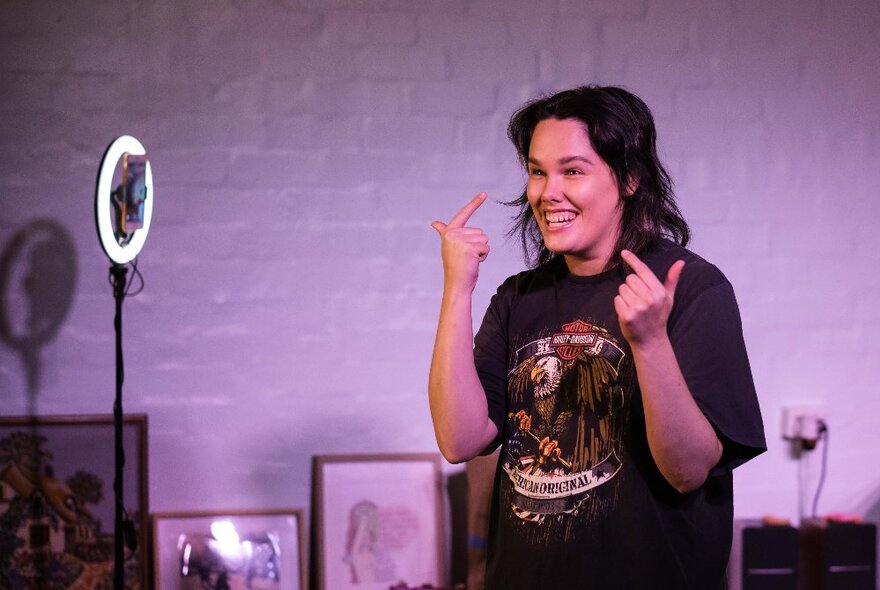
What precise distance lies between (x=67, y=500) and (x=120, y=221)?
2.79 ft

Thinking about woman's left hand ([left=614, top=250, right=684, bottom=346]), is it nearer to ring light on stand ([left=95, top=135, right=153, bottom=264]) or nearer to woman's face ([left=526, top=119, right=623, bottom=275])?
woman's face ([left=526, top=119, right=623, bottom=275])

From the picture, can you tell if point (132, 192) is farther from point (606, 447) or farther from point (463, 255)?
point (606, 447)

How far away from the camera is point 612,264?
155 centimetres

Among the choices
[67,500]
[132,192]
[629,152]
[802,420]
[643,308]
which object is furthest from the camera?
[802,420]

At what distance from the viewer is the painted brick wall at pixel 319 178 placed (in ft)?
8.76

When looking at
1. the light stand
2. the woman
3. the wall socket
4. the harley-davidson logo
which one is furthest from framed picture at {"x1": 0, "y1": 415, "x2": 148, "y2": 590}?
the wall socket

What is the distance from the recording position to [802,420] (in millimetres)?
2912

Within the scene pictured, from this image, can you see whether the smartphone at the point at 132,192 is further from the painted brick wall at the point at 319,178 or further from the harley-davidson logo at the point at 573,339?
the harley-davidson logo at the point at 573,339

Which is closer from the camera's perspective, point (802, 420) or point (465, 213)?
point (465, 213)

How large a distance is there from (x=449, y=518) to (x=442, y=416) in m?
1.36

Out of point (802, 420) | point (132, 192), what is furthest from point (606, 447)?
point (802, 420)

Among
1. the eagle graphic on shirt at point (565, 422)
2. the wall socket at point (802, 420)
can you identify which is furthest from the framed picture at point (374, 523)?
the eagle graphic on shirt at point (565, 422)

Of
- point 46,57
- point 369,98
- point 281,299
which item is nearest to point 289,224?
point 281,299

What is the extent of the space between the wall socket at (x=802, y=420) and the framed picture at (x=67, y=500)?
74.8 inches
